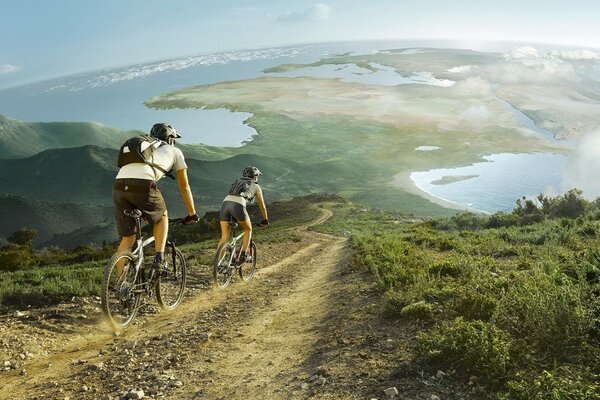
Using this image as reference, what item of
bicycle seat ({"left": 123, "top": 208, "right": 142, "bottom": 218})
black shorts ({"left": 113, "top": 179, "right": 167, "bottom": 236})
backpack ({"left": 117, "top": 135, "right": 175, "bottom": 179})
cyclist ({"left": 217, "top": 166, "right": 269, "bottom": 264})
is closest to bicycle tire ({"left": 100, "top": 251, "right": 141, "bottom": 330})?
black shorts ({"left": 113, "top": 179, "right": 167, "bottom": 236})

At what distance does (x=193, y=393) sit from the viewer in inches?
189

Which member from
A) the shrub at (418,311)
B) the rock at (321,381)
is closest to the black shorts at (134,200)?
the rock at (321,381)

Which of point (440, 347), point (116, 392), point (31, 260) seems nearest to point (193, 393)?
point (116, 392)

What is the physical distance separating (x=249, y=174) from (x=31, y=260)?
39249mm

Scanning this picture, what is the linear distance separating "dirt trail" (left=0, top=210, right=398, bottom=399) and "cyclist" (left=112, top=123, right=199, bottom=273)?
164 cm

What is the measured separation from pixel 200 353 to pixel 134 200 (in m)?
2.75

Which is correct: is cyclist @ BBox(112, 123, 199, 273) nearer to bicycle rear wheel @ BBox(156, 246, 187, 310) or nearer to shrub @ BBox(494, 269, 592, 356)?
bicycle rear wheel @ BBox(156, 246, 187, 310)

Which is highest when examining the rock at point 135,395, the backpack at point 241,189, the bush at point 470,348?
the backpack at point 241,189

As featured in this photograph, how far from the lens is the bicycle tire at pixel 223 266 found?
11203 millimetres

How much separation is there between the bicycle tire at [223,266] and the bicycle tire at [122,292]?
375 cm

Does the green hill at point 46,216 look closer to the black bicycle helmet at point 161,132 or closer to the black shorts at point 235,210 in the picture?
the black shorts at point 235,210

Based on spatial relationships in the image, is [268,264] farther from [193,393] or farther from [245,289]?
[193,393]

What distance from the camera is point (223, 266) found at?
37.7 feet

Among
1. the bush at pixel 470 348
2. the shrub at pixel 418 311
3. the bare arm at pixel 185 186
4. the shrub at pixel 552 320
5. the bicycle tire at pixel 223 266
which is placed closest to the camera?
the bush at pixel 470 348
